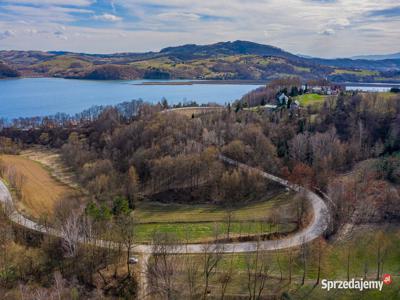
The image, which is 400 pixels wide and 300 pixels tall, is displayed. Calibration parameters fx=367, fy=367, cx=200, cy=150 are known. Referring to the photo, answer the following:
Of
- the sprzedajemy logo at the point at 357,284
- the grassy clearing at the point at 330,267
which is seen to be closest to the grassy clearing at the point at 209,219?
the grassy clearing at the point at 330,267

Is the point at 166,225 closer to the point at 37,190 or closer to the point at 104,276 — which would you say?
the point at 104,276

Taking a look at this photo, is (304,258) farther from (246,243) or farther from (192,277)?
(192,277)

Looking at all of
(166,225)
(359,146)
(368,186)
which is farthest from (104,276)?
(359,146)

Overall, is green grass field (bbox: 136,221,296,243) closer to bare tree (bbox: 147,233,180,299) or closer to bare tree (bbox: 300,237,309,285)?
bare tree (bbox: 147,233,180,299)

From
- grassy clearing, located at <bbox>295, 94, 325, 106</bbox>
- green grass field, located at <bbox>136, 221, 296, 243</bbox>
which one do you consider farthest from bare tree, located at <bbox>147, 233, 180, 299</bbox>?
grassy clearing, located at <bbox>295, 94, 325, 106</bbox>

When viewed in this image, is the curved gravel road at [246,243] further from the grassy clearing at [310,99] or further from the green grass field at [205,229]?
the grassy clearing at [310,99]

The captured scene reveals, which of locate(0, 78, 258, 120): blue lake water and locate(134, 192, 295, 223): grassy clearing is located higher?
locate(0, 78, 258, 120): blue lake water

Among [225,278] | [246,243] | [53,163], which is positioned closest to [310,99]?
[53,163]
